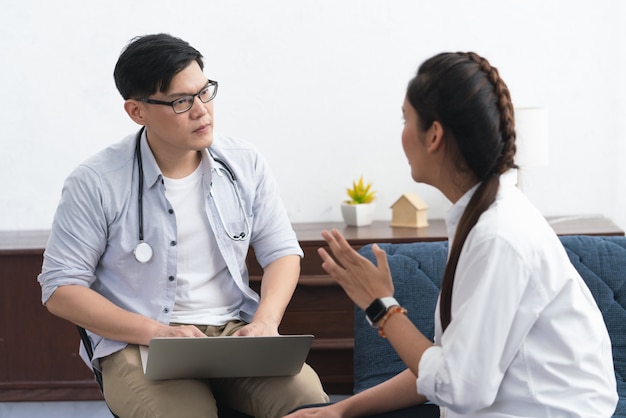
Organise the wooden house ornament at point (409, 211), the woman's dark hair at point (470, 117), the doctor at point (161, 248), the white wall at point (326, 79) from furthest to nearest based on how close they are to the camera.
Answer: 1. the white wall at point (326, 79)
2. the wooden house ornament at point (409, 211)
3. the doctor at point (161, 248)
4. the woman's dark hair at point (470, 117)

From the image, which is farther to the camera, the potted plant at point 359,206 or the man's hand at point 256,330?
the potted plant at point 359,206

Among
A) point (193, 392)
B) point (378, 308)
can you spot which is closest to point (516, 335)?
point (378, 308)

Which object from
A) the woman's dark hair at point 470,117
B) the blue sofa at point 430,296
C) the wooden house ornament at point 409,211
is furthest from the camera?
the wooden house ornament at point 409,211

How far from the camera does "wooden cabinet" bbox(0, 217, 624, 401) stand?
324 cm

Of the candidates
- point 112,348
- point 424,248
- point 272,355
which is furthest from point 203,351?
point 424,248

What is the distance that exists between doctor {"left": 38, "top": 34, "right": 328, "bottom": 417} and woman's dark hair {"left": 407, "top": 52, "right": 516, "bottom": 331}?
872 mm

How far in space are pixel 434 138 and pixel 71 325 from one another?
2.18 meters

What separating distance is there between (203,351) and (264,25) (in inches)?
75.9

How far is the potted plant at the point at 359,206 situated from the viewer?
345 centimetres

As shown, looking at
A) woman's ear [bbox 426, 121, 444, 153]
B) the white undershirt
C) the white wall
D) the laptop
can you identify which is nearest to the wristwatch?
woman's ear [bbox 426, 121, 444, 153]

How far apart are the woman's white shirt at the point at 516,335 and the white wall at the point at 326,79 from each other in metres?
2.15

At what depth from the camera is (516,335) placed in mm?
1431

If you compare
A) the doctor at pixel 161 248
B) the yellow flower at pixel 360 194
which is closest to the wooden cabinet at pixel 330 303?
the yellow flower at pixel 360 194

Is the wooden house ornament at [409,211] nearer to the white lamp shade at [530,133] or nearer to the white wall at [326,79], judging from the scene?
the white wall at [326,79]
